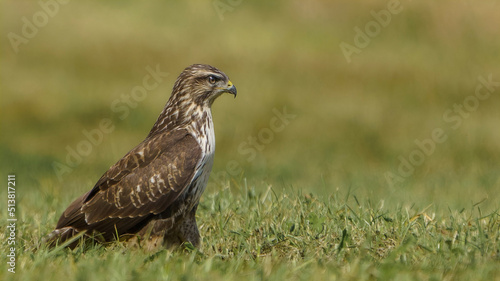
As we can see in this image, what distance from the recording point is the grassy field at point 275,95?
1045cm

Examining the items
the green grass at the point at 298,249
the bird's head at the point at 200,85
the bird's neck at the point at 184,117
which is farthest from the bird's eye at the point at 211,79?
the green grass at the point at 298,249

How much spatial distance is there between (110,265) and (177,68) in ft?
32.5

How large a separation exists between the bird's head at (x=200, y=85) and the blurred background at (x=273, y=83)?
4.17 metres

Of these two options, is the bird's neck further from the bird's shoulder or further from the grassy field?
the grassy field

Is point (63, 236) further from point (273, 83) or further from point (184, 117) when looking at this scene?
point (273, 83)

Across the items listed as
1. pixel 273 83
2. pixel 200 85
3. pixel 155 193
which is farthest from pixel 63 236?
pixel 273 83

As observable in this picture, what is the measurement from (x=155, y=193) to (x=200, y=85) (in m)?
1.13

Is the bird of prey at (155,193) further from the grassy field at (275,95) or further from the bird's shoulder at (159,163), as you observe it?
the grassy field at (275,95)

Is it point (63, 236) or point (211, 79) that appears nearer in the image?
point (63, 236)

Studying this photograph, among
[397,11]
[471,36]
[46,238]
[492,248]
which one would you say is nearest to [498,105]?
[471,36]

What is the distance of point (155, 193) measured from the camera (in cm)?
608

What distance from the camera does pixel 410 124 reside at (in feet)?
42.2

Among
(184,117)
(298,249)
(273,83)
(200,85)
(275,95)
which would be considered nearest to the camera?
(298,249)

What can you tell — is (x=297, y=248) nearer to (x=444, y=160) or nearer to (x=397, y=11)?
(x=444, y=160)
